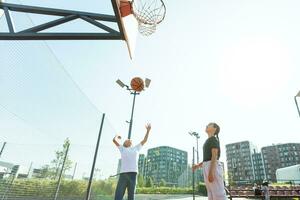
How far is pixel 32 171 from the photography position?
17.6ft

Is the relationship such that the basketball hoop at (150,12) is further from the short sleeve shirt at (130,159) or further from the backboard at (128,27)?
the short sleeve shirt at (130,159)

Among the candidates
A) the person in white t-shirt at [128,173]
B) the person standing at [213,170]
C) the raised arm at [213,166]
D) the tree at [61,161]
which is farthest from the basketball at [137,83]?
the raised arm at [213,166]

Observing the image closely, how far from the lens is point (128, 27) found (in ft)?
10.6

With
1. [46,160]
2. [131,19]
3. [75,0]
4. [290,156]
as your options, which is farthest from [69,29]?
[290,156]

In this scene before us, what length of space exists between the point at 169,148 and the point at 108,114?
398ft

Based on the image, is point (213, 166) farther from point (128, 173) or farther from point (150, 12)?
point (150, 12)

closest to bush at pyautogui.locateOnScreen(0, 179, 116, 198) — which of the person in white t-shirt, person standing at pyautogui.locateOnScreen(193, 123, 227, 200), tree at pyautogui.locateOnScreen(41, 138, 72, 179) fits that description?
tree at pyautogui.locateOnScreen(41, 138, 72, 179)

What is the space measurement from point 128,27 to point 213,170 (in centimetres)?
228

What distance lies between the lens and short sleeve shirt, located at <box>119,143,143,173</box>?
3750mm

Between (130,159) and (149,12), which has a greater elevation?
(149,12)

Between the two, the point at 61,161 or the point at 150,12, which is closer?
the point at 150,12

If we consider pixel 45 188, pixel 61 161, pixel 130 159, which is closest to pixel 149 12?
pixel 130 159

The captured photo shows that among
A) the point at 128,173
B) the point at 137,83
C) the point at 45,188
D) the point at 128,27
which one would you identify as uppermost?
the point at 137,83

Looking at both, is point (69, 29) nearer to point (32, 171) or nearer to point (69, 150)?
point (69, 150)
